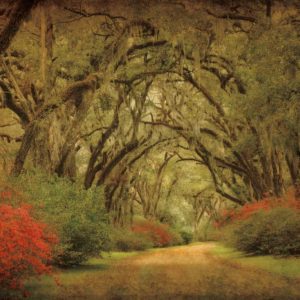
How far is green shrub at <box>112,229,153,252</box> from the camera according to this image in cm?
3219

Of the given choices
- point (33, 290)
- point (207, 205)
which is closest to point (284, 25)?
point (33, 290)

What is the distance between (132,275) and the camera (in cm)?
1580

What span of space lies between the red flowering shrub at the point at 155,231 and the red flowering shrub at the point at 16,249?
2701 cm

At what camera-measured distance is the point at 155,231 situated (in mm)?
41750

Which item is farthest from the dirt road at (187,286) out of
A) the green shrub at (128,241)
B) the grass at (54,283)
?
the green shrub at (128,241)

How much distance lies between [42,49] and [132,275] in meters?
7.64

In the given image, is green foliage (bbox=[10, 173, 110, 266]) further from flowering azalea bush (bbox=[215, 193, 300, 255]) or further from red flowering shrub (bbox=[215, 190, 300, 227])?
red flowering shrub (bbox=[215, 190, 300, 227])

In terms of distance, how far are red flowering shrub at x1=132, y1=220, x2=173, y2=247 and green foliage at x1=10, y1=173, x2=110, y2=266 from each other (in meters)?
18.7

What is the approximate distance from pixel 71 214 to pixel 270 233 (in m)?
6.94

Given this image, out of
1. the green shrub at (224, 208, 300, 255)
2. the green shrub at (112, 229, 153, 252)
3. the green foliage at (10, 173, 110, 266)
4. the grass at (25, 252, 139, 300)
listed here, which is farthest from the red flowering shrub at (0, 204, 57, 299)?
the green shrub at (112, 229, 153, 252)

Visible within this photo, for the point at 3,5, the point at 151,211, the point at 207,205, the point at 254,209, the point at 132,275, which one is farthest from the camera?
the point at 207,205

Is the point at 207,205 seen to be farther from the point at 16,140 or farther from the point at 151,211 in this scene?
the point at 16,140

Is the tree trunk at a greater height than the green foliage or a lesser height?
greater

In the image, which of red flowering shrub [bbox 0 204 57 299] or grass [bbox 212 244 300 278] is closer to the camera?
red flowering shrub [bbox 0 204 57 299]
